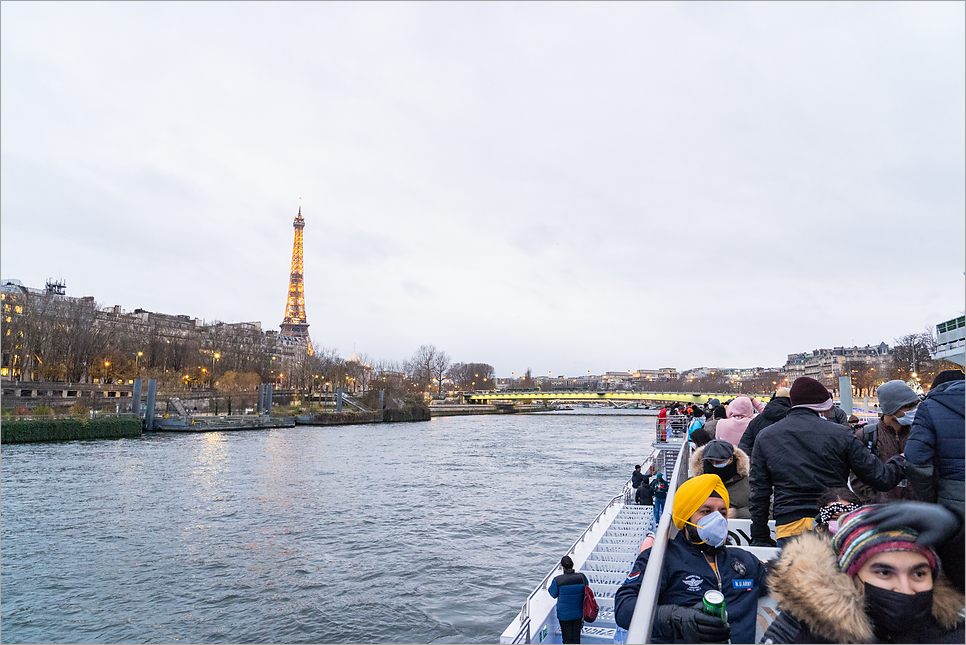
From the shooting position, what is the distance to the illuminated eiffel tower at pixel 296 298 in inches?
4700

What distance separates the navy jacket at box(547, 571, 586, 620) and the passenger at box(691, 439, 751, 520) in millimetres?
2242

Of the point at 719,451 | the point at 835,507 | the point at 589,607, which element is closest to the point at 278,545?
the point at 589,607

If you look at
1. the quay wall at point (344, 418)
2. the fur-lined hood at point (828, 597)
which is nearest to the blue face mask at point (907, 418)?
the fur-lined hood at point (828, 597)

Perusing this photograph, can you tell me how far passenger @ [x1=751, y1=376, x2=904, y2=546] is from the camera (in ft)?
9.03

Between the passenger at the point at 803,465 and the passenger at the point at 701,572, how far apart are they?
0.65 metres

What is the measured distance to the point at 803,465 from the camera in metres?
2.85

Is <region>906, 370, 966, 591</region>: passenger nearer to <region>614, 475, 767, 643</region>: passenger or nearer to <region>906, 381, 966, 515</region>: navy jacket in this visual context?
<region>906, 381, 966, 515</region>: navy jacket

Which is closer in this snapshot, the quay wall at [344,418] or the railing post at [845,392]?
the railing post at [845,392]

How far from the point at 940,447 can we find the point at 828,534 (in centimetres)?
114

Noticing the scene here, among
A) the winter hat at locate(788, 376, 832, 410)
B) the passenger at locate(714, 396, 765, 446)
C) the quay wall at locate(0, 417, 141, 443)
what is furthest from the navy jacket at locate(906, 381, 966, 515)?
the quay wall at locate(0, 417, 141, 443)

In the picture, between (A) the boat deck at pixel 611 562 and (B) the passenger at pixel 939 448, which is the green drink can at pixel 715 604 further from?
(A) the boat deck at pixel 611 562

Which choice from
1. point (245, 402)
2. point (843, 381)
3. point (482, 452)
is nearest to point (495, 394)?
point (245, 402)

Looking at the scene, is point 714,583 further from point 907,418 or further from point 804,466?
point 907,418

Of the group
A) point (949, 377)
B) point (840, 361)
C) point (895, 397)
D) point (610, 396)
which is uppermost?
point (840, 361)
